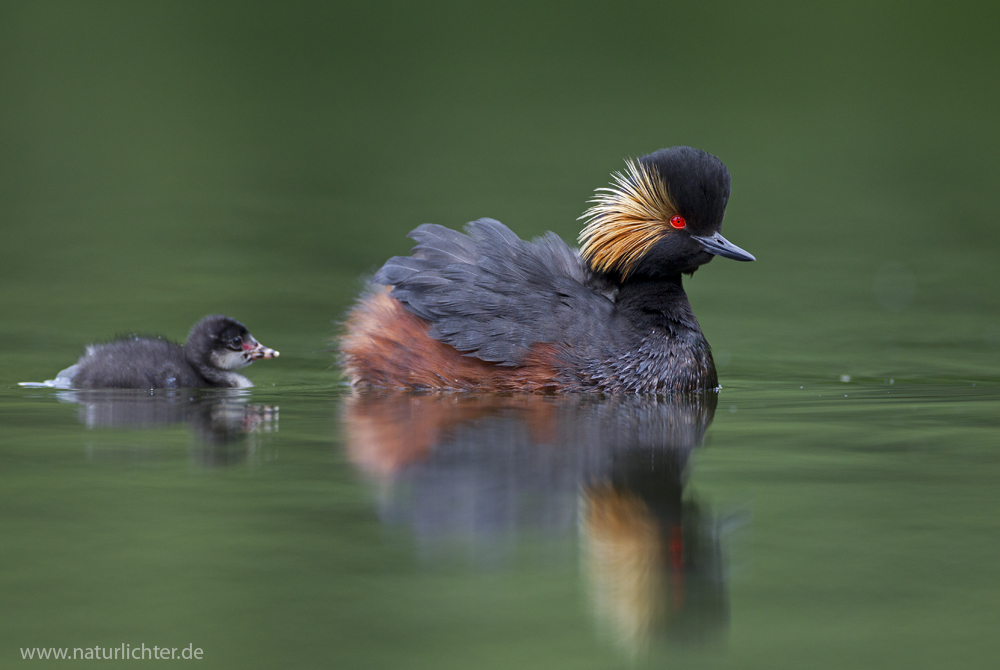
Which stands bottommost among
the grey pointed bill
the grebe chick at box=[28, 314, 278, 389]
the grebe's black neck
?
the grebe chick at box=[28, 314, 278, 389]

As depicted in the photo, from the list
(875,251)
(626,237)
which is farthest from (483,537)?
(875,251)

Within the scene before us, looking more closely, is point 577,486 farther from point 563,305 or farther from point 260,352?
point 260,352

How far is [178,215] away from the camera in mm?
14062

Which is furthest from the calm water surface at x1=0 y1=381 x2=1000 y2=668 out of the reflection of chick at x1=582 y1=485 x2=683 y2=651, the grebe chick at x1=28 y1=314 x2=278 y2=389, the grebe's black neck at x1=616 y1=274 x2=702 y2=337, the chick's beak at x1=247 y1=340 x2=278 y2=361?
the chick's beak at x1=247 y1=340 x2=278 y2=361

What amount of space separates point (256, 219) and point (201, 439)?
788 centimetres

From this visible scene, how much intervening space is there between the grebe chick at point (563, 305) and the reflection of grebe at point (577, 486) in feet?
0.89

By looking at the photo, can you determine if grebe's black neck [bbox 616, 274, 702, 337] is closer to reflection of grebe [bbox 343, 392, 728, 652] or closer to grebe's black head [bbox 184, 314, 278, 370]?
reflection of grebe [bbox 343, 392, 728, 652]

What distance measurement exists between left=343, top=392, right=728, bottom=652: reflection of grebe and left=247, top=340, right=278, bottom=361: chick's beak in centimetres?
106

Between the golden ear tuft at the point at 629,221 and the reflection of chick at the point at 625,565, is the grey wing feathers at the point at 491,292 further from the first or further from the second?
the reflection of chick at the point at 625,565

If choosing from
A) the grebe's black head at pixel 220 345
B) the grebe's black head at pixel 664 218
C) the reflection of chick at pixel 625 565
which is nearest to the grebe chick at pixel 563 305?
the grebe's black head at pixel 664 218

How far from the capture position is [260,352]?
8.58 metres

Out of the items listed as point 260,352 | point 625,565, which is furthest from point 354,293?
point 625,565

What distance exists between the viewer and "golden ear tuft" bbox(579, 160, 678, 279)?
819 centimetres

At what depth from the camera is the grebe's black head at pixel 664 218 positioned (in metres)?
8.05
